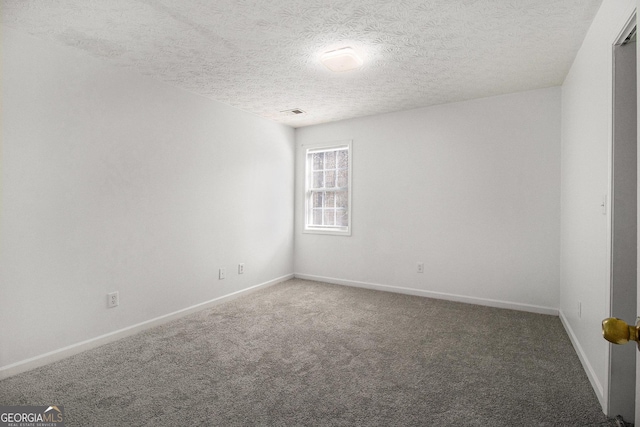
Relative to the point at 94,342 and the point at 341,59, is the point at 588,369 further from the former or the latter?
the point at 94,342

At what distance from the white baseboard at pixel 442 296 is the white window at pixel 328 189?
2.39 ft

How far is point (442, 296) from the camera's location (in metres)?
4.13

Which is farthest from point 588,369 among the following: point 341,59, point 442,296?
point 341,59

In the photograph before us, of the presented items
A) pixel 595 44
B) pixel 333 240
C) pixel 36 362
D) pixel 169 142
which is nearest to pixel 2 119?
pixel 169 142

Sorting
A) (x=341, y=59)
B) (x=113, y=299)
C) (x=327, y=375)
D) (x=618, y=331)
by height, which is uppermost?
(x=341, y=59)

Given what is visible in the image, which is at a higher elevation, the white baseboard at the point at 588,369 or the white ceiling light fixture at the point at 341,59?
the white ceiling light fixture at the point at 341,59

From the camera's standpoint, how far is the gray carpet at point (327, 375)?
72.3 inches

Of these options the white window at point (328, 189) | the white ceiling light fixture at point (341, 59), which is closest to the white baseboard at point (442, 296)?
Result: the white window at point (328, 189)

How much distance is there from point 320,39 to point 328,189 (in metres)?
2.77

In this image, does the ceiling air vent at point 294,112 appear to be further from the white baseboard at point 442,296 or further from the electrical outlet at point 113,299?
the electrical outlet at point 113,299

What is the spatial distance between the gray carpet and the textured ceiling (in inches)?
96.2

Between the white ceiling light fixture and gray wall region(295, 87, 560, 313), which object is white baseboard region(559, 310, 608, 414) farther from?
the white ceiling light fixture

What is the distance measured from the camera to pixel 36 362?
2.40 m

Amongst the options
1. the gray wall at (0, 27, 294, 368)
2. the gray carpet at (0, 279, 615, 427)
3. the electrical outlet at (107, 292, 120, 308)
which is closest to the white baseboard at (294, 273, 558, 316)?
the gray carpet at (0, 279, 615, 427)
